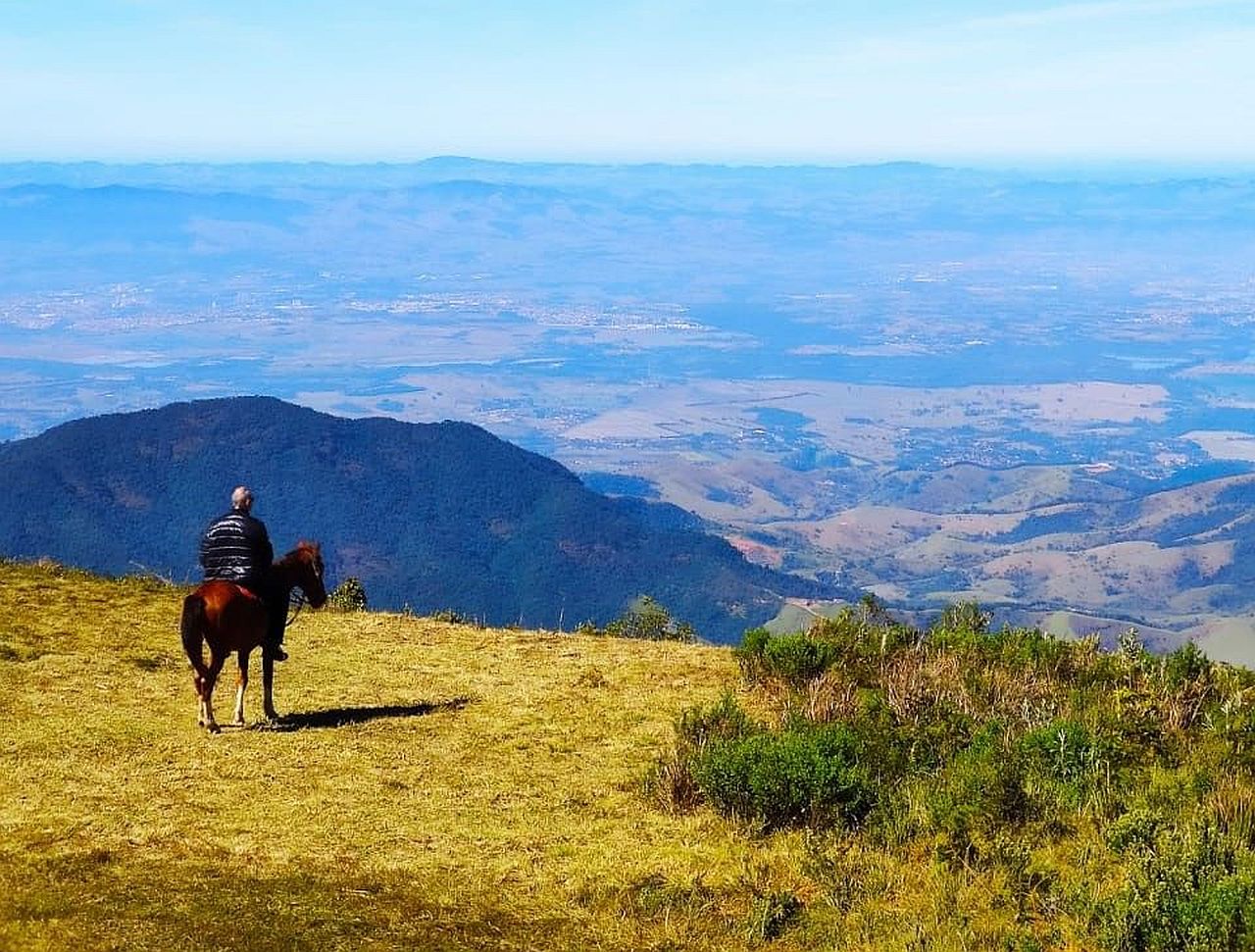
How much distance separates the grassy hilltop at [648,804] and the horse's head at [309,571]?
1324 mm

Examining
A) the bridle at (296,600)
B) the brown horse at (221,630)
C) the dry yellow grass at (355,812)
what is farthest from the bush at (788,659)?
the brown horse at (221,630)

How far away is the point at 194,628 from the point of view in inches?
453

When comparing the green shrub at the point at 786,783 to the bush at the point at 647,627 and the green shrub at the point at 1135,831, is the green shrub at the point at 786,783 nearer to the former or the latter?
the green shrub at the point at 1135,831

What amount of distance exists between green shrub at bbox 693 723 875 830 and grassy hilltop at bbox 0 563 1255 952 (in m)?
0.02

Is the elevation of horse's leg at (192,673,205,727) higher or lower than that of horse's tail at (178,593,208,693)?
lower

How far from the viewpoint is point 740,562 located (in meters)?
143

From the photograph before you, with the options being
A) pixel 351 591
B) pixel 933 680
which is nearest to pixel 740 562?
pixel 351 591

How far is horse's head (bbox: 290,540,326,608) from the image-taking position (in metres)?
12.7

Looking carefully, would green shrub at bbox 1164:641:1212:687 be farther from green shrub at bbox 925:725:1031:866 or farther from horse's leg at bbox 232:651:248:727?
horse's leg at bbox 232:651:248:727

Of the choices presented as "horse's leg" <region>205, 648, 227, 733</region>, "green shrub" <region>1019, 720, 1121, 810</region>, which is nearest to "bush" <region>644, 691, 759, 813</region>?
"green shrub" <region>1019, 720, 1121, 810</region>

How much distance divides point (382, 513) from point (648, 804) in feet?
463

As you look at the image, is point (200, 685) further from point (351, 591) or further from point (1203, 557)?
point (1203, 557)

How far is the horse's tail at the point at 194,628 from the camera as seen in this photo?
11430mm

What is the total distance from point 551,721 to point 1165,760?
20.4ft
